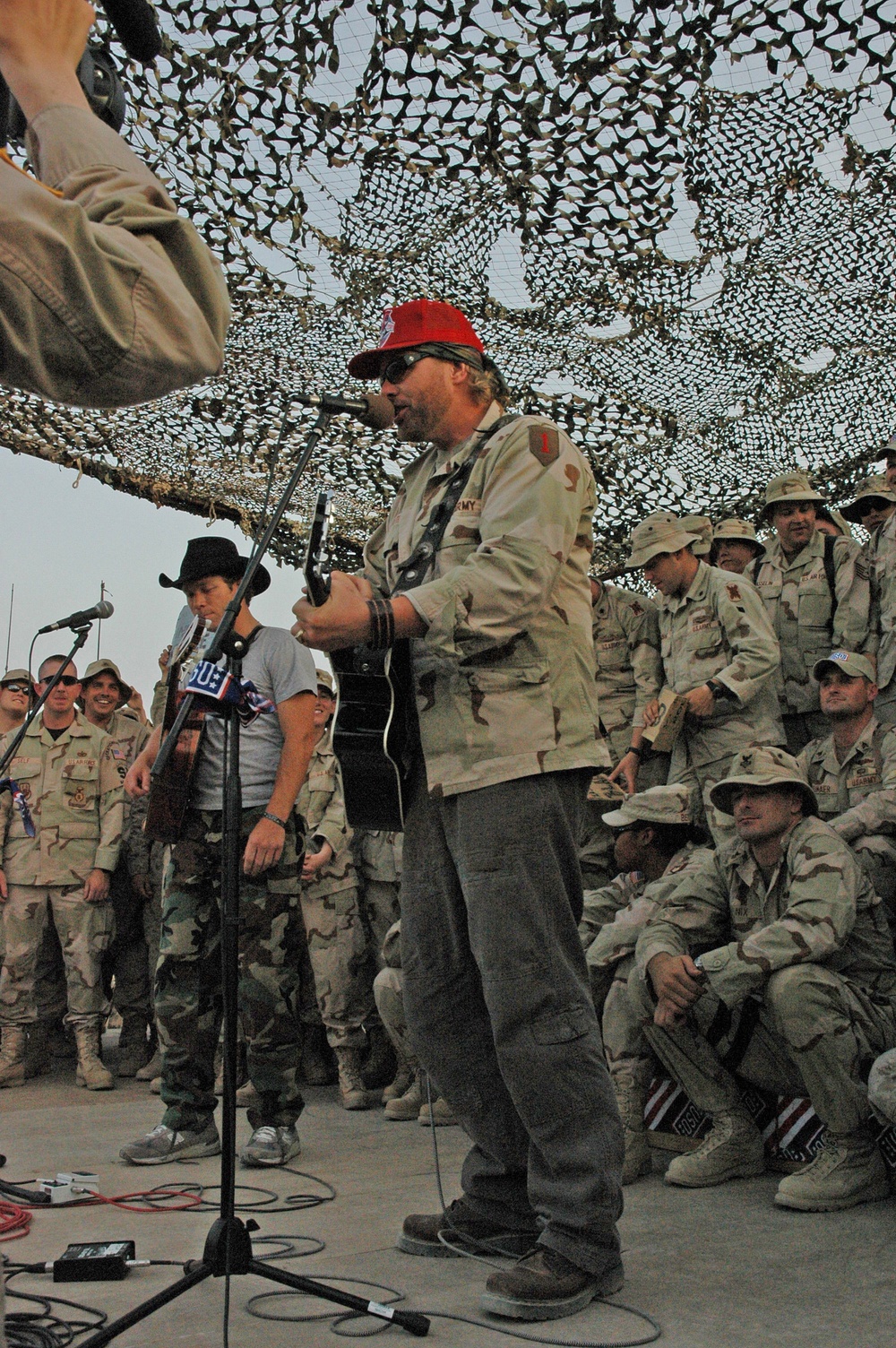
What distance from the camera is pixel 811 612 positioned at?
6559mm

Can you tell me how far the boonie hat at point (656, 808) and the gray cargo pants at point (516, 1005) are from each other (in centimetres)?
214

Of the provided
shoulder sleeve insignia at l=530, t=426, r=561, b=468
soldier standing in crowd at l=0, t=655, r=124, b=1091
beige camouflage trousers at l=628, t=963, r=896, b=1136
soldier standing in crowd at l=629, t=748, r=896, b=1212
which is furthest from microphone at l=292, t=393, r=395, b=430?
soldier standing in crowd at l=0, t=655, r=124, b=1091

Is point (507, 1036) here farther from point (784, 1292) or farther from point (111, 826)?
point (111, 826)

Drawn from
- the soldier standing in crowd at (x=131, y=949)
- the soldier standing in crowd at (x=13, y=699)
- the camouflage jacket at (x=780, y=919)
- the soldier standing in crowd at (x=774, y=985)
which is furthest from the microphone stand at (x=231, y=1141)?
the soldier standing in crowd at (x=13, y=699)

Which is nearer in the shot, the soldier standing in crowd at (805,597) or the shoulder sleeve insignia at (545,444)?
the shoulder sleeve insignia at (545,444)

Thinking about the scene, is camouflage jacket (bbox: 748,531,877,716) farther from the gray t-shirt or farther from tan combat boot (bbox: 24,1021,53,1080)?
tan combat boot (bbox: 24,1021,53,1080)

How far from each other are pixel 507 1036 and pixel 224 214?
13.7 feet

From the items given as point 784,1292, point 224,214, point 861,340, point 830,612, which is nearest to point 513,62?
point 224,214

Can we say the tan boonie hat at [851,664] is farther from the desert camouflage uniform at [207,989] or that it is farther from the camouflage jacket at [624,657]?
the desert camouflage uniform at [207,989]

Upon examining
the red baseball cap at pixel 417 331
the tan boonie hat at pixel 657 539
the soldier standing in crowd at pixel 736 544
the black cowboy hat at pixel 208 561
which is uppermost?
the soldier standing in crowd at pixel 736 544

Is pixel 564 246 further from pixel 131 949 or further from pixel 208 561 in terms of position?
pixel 131 949

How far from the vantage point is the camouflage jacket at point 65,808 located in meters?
7.26

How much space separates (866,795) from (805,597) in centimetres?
178

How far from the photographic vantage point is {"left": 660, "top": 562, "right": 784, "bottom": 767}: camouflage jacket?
599 cm
